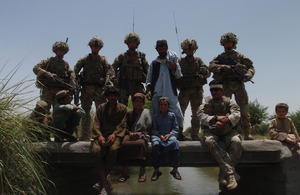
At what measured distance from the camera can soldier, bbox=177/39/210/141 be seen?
6219mm

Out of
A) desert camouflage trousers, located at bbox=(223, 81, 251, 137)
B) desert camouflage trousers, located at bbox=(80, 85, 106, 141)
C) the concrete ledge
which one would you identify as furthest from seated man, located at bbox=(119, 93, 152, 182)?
desert camouflage trousers, located at bbox=(223, 81, 251, 137)

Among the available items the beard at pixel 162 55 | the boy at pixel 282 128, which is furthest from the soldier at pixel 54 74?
the boy at pixel 282 128

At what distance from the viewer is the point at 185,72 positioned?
6.35m

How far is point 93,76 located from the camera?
6.54m

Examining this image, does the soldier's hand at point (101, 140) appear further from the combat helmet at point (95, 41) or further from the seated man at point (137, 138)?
the combat helmet at point (95, 41)

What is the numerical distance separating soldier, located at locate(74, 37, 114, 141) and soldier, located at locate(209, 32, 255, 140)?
2537 millimetres

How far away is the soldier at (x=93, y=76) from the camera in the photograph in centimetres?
652

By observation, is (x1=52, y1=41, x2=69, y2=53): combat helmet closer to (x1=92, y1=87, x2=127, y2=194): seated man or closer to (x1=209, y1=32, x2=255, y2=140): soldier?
(x1=92, y1=87, x2=127, y2=194): seated man

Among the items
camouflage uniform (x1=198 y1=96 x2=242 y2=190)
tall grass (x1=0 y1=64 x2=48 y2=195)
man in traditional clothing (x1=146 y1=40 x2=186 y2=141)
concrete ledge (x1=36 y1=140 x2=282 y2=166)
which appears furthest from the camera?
man in traditional clothing (x1=146 y1=40 x2=186 y2=141)

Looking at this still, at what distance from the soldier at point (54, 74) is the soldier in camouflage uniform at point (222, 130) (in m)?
3.33

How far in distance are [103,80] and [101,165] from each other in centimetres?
257

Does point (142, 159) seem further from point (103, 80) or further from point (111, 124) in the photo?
point (103, 80)

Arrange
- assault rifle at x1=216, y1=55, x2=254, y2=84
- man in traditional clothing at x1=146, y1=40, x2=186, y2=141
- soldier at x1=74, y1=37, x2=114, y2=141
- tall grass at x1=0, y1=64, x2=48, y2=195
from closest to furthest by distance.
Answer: tall grass at x1=0, y1=64, x2=48, y2=195 < man in traditional clothing at x1=146, y1=40, x2=186, y2=141 < assault rifle at x1=216, y1=55, x2=254, y2=84 < soldier at x1=74, y1=37, x2=114, y2=141

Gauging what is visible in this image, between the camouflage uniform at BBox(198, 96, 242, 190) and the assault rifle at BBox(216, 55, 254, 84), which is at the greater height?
the assault rifle at BBox(216, 55, 254, 84)
